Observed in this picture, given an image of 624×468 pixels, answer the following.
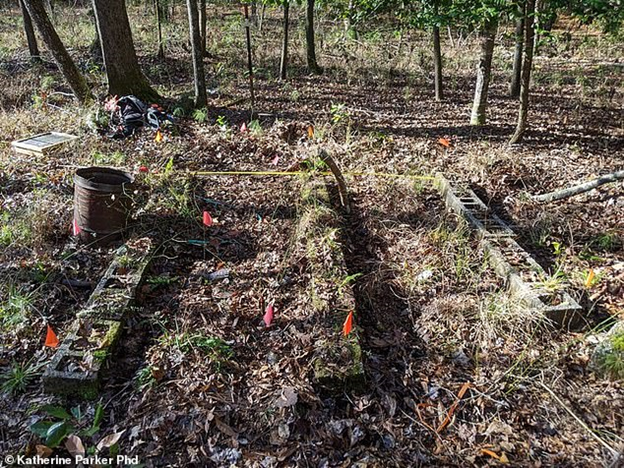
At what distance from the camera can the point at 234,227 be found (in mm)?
3805

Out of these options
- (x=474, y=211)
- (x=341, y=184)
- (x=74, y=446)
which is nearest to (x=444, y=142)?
(x=474, y=211)

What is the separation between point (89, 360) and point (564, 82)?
10.1 meters

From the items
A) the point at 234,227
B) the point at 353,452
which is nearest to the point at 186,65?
the point at 234,227

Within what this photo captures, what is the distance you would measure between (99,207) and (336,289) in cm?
198

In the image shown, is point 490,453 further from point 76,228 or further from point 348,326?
point 76,228

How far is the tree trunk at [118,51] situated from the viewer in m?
6.07

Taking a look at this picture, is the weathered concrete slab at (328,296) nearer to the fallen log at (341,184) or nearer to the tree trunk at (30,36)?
the fallen log at (341,184)

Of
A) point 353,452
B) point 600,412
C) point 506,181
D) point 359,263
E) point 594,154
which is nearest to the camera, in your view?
point 353,452

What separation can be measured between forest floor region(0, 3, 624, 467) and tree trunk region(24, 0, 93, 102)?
325 mm

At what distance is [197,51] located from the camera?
5.99m

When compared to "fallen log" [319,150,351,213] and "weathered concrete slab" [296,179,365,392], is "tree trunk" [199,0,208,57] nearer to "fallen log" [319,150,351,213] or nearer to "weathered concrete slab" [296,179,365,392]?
"fallen log" [319,150,351,213]

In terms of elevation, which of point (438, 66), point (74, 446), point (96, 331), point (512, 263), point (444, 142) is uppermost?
point (438, 66)

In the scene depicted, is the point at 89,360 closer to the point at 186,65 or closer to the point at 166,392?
the point at 166,392

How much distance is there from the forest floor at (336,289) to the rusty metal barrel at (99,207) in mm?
144
